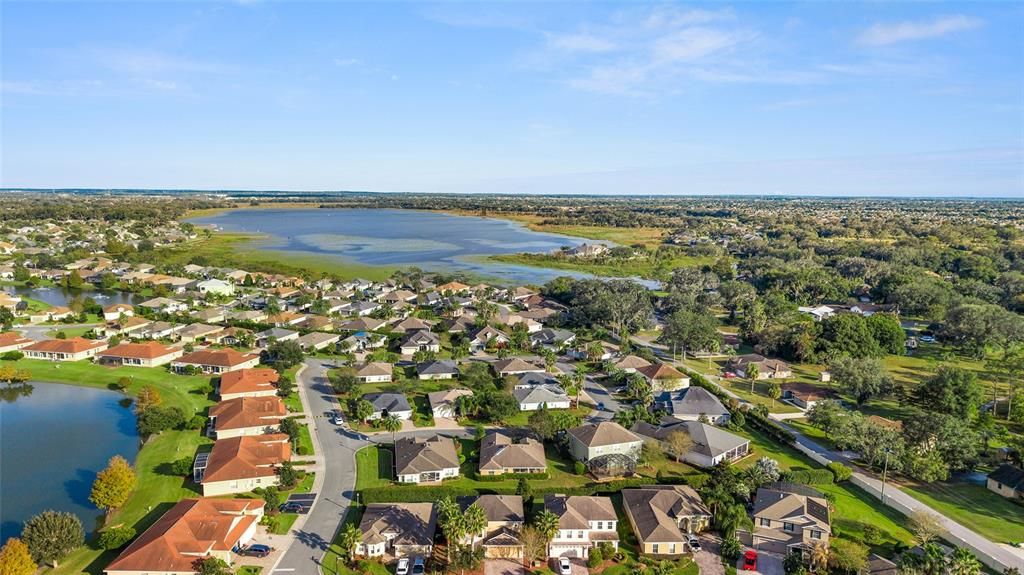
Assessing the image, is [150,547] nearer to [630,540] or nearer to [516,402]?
[630,540]

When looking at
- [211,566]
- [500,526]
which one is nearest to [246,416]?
[211,566]

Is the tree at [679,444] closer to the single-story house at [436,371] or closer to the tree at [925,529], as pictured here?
the tree at [925,529]

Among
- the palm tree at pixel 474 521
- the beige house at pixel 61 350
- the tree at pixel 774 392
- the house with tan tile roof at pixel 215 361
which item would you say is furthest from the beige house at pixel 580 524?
the beige house at pixel 61 350

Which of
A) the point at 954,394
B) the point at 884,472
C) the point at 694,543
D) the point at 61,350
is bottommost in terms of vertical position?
the point at 694,543

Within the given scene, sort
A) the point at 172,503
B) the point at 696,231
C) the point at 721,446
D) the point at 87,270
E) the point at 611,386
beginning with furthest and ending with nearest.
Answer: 1. the point at 696,231
2. the point at 87,270
3. the point at 611,386
4. the point at 721,446
5. the point at 172,503

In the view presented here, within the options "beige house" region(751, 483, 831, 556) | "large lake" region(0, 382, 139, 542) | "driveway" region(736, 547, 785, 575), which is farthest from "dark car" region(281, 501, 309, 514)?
"beige house" region(751, 483, 831, 556)

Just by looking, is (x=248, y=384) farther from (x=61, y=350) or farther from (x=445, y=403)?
(x=61, y=350)

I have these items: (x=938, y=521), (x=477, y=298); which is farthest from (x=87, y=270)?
(x=938, y=521)
